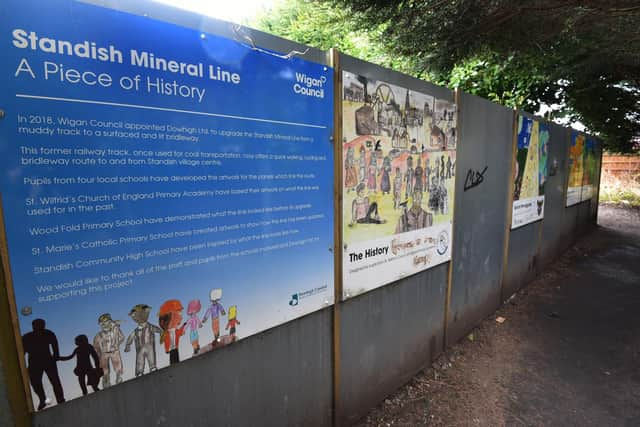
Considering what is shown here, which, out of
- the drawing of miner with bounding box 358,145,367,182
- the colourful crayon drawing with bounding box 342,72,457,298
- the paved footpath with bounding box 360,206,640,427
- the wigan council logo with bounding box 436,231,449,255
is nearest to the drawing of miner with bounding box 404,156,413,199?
the colourful crayon drawing with bounding box 342,72,457,298

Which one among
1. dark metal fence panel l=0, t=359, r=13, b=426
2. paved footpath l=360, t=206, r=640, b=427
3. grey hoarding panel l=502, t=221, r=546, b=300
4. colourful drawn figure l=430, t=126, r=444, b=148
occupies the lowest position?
paved footpath l=360, t=206, r=640, b=427

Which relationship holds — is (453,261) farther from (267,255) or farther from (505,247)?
(267,255)

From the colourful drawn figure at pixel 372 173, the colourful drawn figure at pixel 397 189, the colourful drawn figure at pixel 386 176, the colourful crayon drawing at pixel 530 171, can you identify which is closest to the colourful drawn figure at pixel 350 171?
the colourful drawn figure at pixel 372 173

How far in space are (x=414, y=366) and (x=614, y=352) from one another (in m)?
2.40

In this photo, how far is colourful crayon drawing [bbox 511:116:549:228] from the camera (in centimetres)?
478

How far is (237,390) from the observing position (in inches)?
71.3

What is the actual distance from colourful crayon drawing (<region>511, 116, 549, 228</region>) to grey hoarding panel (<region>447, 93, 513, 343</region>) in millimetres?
400

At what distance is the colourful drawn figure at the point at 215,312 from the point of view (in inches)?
63.4

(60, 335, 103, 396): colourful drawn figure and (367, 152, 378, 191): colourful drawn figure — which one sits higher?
(367, 152, 378, 191): colourful drawn figure

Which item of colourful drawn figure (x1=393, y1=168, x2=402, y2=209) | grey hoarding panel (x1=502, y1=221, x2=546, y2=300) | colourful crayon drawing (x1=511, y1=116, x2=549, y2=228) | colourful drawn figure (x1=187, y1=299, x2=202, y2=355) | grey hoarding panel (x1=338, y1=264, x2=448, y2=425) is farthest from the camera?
grey hoarding panel (x1=502, y1=221, x2=546, y2=300)

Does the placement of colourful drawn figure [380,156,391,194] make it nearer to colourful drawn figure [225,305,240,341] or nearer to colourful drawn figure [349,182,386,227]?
colourful drawn figure [349,182,386,227]

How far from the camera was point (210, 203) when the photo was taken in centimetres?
156

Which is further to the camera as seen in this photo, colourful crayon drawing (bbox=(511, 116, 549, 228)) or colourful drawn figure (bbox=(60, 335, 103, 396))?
colourful crayon drawing (bbox=(511, 116, 549, 228))

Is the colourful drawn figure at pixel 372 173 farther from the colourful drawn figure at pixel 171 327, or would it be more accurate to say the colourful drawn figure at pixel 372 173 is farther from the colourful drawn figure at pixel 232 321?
the colourful drawn figure at pixel 171 327
